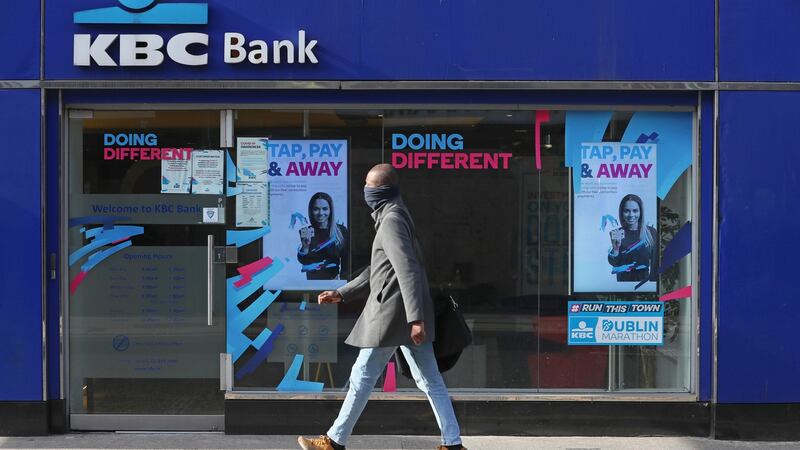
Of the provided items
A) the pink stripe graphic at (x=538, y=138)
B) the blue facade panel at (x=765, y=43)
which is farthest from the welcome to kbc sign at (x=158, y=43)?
the blue facade panel at (x=765, y=43)

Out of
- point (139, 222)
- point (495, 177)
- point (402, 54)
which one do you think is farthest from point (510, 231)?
point (139, 222)

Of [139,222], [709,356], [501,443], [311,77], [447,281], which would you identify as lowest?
[501,443]

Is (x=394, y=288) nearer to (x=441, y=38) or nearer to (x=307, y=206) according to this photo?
(x=307, y=206)

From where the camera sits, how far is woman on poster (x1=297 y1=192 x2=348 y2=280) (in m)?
6.61

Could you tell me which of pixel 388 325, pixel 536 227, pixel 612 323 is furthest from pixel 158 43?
pixel 612 323

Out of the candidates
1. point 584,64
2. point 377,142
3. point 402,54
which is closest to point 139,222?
point 377,142

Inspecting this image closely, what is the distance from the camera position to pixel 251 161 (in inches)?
260

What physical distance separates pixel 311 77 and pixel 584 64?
6.23 feet

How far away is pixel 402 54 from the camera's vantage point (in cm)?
633

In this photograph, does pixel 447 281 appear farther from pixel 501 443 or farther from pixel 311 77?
pixel 311 77

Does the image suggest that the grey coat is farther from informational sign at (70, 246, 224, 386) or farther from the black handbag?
informational sign at (70, 246, 224, 386)

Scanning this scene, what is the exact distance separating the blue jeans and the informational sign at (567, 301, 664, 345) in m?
1.62

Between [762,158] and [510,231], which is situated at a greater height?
[762,158]

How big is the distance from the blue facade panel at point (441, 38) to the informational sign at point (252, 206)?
32.1 inches
